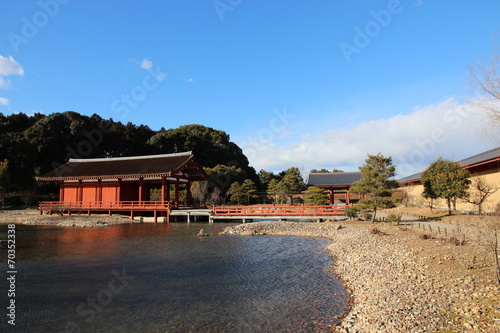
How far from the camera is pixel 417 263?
802cm

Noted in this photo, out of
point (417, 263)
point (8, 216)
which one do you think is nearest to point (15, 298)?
point (417, 263)

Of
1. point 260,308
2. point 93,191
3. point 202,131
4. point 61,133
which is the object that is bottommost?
point 260,308

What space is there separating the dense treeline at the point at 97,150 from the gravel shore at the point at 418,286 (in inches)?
906

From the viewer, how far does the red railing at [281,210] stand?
2109 centimetres

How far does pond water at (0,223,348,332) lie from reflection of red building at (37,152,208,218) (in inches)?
450

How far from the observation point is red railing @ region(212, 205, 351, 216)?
21094 mm

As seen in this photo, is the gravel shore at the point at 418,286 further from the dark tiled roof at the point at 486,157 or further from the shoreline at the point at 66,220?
the shoreline at the point at 66,220

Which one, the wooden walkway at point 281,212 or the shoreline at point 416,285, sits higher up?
the wooden walkway at point 281,212

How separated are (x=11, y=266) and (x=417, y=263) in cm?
1229

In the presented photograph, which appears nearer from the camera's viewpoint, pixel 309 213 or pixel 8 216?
pixel 309 213

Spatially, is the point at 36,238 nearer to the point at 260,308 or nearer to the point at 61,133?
the point at 260,308

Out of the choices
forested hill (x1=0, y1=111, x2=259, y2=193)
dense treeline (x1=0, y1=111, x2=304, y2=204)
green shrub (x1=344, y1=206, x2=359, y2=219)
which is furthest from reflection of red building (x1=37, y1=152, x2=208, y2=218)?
green shrub (x1=344, y1=206, x2=359, y2=219)

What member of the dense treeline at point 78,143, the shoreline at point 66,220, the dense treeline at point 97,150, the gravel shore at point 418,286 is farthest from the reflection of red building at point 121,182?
the gravel shore at point 418,286

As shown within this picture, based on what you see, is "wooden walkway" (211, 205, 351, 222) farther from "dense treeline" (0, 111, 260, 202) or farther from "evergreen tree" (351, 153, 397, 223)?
"dense treeline" (0, 111, 260, 202)
